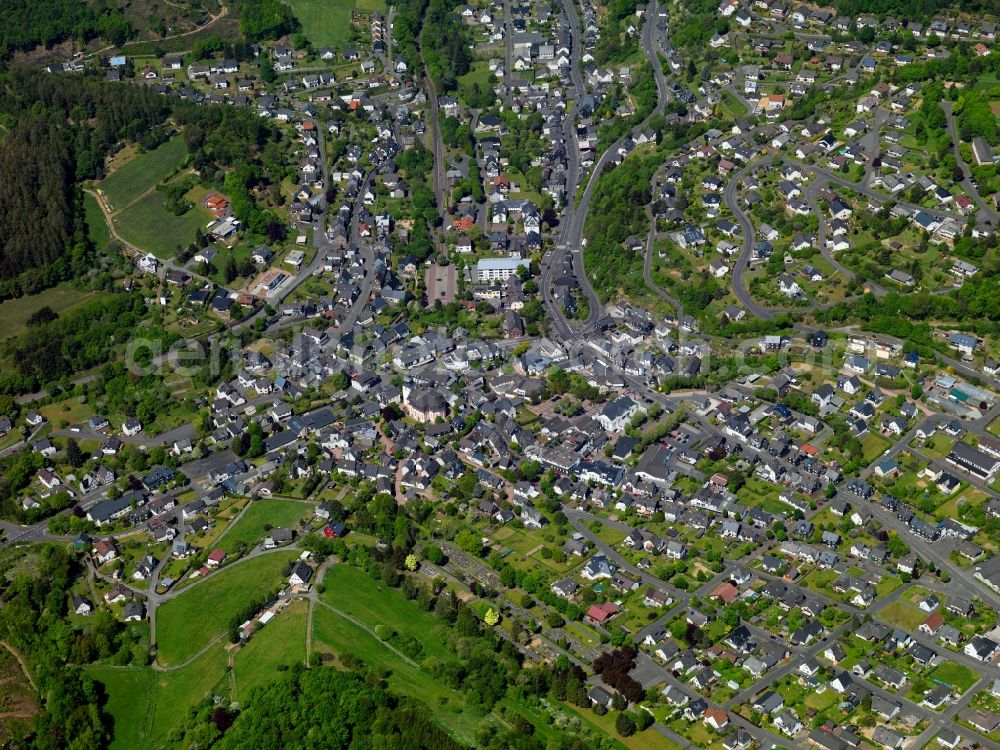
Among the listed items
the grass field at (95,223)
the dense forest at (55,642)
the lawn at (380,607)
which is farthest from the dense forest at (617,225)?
the dense forest at (55,642)

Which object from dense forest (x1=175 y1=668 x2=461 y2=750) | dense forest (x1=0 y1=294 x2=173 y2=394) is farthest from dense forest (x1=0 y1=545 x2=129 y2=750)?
dense forest (x1=0 y1=294 x2=173 y2=394)

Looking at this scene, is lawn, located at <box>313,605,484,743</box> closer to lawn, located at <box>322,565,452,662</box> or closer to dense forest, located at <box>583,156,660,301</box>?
lawn, located at <box>322,565,452,662</box>

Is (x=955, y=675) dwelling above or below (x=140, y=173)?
below

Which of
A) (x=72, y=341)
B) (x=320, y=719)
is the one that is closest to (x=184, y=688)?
(x=320, y=719)

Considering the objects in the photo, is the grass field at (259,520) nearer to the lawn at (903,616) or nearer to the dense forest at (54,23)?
the lawn at (903,616)

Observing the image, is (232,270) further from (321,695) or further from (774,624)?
(774,624)

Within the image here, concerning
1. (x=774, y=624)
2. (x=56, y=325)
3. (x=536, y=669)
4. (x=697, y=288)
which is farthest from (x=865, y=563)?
(x=56, y=325)

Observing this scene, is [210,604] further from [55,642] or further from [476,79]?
[476,79]

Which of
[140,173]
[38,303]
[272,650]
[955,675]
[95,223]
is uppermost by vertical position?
[140,173]
